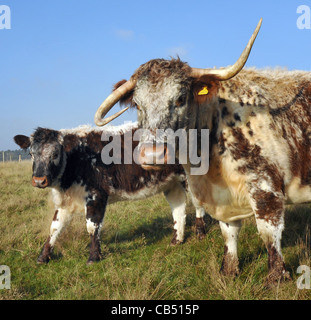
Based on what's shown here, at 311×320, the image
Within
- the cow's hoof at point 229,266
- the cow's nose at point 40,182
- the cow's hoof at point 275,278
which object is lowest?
the cow's hoof at point 229,266

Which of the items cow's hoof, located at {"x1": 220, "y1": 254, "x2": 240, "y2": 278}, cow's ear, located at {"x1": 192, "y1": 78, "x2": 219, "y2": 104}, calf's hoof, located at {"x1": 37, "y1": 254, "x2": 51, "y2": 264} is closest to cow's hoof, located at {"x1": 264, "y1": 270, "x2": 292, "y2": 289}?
cow's hoof, located at {"x1": 220, "y1": 254, "x2": 240, "y2": 278}

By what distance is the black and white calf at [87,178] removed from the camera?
611 centimetres

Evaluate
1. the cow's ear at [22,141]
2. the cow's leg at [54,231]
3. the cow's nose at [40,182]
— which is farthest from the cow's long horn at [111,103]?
the cow's ear at [22,141]

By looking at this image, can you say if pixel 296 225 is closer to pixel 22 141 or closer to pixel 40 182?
pixel 40 182

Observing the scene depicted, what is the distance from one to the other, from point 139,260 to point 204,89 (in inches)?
113

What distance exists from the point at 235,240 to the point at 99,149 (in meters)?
3.56

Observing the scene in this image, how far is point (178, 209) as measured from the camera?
6828 millimetres

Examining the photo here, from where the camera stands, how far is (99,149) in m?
6.84

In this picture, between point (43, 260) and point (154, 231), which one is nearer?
point (43, 260)

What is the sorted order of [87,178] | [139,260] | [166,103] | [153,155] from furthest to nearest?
1. [87,178]
2. [139,260]
3. [166,103]
4. [153,155]

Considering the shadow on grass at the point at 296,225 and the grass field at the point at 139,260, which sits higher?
the shadow on grass at the point at 296,225

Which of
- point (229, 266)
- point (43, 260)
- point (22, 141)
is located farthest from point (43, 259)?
point (229, 266)

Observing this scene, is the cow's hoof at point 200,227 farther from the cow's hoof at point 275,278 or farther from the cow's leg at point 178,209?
the cow's hoof at point 275,278
